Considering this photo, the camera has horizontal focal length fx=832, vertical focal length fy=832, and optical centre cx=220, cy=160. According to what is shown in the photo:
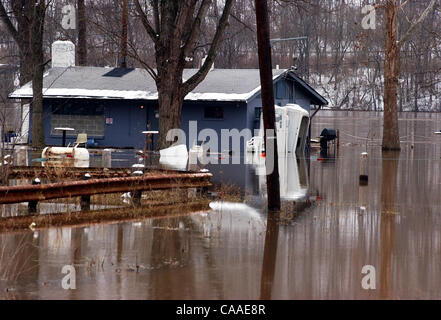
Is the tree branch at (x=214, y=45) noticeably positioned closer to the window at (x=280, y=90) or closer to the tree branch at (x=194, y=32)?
the tree branch at (x=194, y=32)

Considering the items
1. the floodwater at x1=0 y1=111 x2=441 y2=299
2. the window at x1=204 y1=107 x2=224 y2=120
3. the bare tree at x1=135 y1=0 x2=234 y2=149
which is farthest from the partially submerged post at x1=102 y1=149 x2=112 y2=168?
the floodwater at x1=0 y1=111 x2=441 y2=299

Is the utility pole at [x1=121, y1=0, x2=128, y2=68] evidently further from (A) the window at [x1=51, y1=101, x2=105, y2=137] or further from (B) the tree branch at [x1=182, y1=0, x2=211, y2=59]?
(B) the tree branch at [x1=182, y1=0, x2=211, y2=59]

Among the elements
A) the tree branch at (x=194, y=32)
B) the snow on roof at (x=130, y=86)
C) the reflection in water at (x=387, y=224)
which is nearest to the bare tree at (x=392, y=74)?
the snow on roof at (x=130, y=86)

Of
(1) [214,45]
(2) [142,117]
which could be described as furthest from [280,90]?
(1) [214,45]

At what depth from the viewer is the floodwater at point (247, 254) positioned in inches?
397

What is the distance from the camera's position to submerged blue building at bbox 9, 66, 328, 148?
40938mm

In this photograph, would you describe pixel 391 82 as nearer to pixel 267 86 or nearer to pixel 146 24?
pixel 146 24

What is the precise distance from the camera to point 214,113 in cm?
4172

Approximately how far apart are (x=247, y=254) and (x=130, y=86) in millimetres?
30981

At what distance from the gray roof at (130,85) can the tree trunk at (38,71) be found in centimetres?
315

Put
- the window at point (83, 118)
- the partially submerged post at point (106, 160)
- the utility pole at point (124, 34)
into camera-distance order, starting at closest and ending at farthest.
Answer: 1. the partially submerged post at point (106, 160)
2. the utility pole at point (124, 34)
3. the window at point (83, 118)
